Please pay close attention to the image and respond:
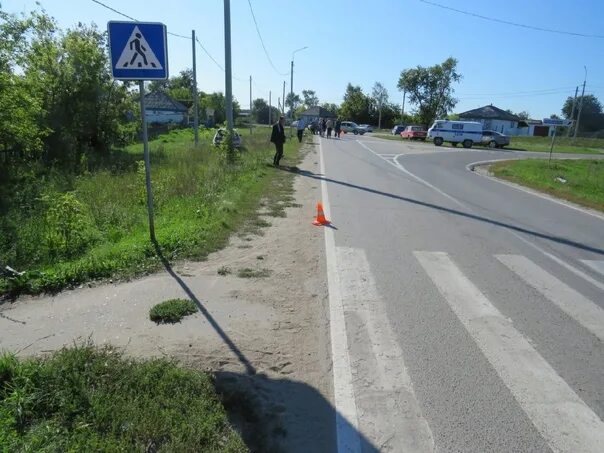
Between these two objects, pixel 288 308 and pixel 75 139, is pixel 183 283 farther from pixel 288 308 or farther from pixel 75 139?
pixel 75 139

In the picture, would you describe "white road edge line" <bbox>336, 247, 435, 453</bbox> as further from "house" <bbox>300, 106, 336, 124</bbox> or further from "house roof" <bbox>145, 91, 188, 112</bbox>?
"house" <bbox>300, 106, 336, 124</bbox>

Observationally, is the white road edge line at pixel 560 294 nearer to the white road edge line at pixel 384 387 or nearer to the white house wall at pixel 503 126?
the white road edge line at pixel 384 387

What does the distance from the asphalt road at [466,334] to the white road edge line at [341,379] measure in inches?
0.5

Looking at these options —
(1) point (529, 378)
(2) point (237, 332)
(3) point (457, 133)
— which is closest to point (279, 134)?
(2) point (237, 332)

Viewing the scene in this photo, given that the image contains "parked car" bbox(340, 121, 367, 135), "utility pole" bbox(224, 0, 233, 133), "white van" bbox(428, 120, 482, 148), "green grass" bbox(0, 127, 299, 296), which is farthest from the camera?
"parked car" bbox(340, 121, 367, 135)

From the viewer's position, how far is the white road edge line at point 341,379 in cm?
299

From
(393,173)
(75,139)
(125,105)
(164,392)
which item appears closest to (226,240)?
(164,392)

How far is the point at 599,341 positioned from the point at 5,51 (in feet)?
55.9

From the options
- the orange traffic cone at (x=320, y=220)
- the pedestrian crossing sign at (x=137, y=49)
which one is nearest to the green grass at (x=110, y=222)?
the orange traffic cone at (x=320, y=220)

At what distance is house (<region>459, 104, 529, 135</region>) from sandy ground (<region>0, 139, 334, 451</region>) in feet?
291

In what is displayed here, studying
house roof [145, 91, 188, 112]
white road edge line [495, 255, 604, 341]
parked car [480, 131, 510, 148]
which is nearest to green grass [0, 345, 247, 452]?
white road edge line [495, 255, 604, 341]

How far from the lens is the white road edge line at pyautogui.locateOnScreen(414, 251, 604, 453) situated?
308cm

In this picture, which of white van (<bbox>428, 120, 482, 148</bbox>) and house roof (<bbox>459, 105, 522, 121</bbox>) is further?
house roof (<bbox>459, 105, 522, 121</bbox>)

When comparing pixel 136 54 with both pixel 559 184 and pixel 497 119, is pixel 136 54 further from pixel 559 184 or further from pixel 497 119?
pixel 497 119
